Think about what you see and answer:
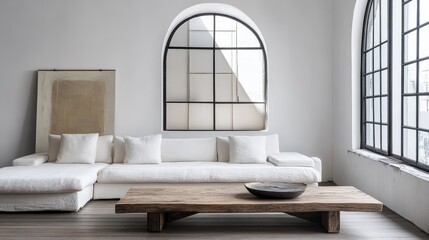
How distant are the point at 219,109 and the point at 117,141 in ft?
6.35

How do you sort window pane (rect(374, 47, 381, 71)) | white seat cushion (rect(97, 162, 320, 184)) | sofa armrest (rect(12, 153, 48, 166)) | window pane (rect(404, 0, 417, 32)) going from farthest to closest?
sofa armrest (rect(12, 153, 48, 166)) < window pane (rect(374, 47, 381, 71)) < white seat cushion (rect(97, 162, 320, 184)) < window pane (rect(404, 0, 417, 32))

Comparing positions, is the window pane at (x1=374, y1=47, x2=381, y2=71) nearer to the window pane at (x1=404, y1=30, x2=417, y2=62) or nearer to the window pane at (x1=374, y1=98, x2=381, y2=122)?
the window pane at (x1=374, y1=98, x2=381, y2=122)

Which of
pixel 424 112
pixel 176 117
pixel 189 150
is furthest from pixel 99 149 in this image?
pixel 424 112

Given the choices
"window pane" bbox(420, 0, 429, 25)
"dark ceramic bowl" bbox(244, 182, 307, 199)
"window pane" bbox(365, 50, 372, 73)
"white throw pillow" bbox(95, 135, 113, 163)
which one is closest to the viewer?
"dark ceramic bowl" bbox(244, 182, 307, 199)

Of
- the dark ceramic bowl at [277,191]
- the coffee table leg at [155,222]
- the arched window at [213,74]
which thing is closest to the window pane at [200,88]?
the arched window at [213,74]

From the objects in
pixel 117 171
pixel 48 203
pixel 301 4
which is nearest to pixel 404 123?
pixel 301 4

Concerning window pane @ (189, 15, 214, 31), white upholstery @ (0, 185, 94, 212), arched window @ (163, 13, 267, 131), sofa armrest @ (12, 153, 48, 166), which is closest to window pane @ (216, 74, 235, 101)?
→ arched window @ (163, 13, 267, 131)

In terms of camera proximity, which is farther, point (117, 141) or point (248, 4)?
point (248, 4)

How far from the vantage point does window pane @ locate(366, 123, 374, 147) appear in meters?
6.22

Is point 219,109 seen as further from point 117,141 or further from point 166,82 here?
point 117,141

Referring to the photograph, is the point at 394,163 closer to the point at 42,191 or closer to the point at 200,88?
the point at 200,88

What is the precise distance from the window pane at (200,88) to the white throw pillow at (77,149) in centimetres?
197

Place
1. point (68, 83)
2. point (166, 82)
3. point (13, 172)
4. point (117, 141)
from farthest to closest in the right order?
point (166, 82), point (68, 83), point (117, 141), point (13, 172)

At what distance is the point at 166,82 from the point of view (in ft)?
25.4
